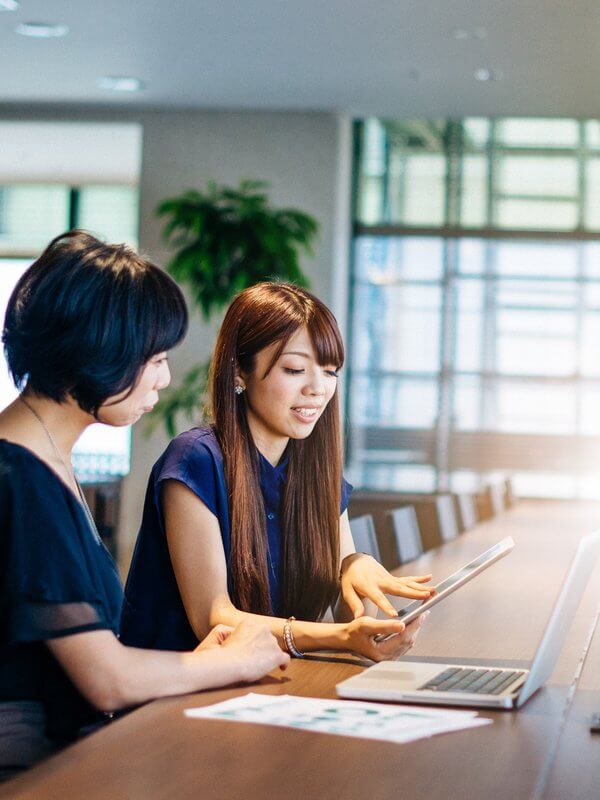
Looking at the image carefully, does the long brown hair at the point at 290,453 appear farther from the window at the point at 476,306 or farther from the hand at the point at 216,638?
the window at the point at 476,306

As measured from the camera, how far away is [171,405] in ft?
28.5

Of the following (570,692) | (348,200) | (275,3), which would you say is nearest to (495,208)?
(348,200)

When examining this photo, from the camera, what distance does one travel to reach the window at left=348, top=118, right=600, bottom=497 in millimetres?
9688

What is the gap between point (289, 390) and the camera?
222 cm

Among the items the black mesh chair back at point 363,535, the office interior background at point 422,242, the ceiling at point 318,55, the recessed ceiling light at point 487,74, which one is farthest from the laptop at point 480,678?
the office interior background at point 422,242

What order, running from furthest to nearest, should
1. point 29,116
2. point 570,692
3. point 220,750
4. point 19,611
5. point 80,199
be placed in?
point 80,199, point 29,116, point 570,692, point 19,611, point 220,750

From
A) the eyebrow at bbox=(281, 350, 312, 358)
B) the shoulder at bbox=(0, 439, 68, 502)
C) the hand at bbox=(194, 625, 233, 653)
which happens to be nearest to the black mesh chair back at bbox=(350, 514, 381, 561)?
the eyebrow at bbox=(281, 350, 312, 358)

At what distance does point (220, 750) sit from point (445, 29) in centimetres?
658

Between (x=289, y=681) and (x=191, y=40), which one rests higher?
(x=191, y=40)

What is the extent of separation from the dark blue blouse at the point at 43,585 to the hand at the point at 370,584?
0.58 meters

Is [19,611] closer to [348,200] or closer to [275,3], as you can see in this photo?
[275,3]

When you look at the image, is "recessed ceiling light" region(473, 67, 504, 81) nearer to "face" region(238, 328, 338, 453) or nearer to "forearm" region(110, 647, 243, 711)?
"face" region(238, 328, 338, 453)

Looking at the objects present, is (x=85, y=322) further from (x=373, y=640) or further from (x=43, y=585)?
(x=373, y=640)

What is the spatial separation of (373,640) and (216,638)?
25 cm
